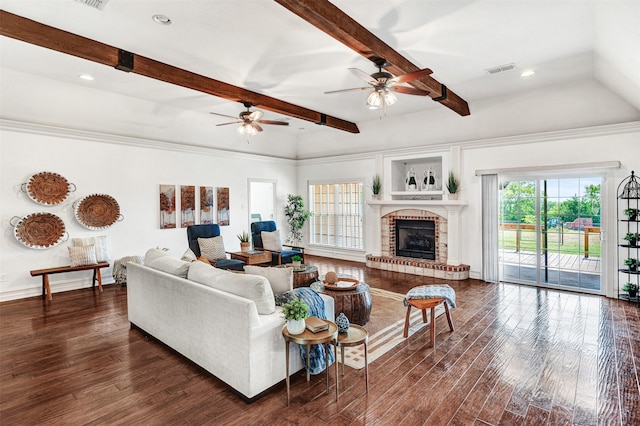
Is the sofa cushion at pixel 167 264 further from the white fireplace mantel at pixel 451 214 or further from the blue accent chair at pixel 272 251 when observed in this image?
the white fireplace mantel at pixel 451 214

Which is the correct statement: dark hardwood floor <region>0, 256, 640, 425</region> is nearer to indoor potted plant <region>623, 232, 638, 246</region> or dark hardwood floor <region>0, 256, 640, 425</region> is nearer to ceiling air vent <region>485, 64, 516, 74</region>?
indoor potted plant <region>623, 232, 638, 246</region>

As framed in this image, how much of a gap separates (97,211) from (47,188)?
82 centimetres

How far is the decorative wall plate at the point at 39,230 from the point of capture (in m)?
5.39

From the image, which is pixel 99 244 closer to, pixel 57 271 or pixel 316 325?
pixel 57 271

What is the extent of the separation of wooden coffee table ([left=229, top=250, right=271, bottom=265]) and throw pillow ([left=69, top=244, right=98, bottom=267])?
94.2 inches

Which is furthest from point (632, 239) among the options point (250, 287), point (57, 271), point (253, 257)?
point (57, 271)

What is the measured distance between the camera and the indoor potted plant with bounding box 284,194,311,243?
9.52 m

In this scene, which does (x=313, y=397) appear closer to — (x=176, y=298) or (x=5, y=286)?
(x=176, y=298)

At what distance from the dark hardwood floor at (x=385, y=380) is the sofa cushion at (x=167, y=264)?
82cm

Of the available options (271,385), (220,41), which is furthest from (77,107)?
(271,385)

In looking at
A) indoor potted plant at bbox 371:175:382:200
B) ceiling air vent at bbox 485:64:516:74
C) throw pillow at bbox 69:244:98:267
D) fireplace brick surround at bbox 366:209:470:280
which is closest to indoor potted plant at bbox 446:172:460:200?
fireplace brick surround at bbox 366:209:470:280

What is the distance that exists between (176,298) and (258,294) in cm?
108

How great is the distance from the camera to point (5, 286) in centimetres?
534

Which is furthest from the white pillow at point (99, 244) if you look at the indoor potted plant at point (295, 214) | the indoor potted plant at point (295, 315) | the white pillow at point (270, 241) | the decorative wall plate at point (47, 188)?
the indoor potted plant at point (295, 315)
